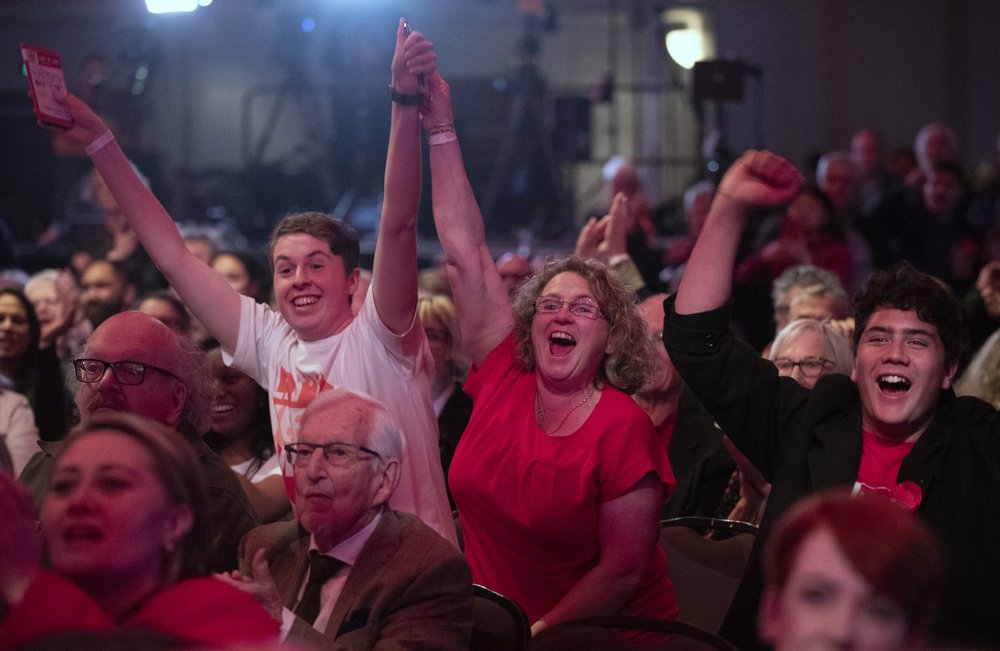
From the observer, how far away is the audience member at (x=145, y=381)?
8.42 feet

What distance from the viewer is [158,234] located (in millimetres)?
2994

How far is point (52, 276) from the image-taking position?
516 centimetres

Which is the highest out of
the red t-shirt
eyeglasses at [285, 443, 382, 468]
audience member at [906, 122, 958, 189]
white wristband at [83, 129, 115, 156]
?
white wristband at [83, 129, 115, 156]

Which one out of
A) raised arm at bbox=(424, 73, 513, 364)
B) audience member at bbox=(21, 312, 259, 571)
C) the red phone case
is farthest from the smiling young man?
the red phone case

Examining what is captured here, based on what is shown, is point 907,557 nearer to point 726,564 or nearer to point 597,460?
point 597,460

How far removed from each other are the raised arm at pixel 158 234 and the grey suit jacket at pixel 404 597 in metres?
1.02

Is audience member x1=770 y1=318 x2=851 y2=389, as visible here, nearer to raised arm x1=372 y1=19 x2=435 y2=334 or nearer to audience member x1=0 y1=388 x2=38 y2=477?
raised arm x1=372 y1=19 x2=435 y2=334

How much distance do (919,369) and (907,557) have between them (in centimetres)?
107

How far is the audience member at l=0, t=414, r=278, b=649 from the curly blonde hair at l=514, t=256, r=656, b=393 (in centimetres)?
120

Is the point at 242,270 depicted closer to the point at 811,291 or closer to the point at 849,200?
the point at 811,291

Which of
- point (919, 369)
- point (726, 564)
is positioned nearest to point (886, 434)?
point (919, 369)

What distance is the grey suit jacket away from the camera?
2066mm

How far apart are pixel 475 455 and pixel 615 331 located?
414 millimetres

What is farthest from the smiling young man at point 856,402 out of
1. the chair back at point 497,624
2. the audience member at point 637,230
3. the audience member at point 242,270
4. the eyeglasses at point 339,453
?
the audience member at point 637,230
